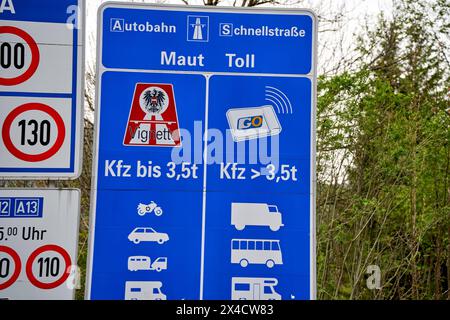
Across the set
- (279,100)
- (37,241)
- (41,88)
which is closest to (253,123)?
(279,100)

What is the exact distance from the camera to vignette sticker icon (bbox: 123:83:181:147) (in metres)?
4.33

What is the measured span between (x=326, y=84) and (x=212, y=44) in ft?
38.3

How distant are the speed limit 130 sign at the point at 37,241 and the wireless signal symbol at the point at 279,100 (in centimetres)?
115

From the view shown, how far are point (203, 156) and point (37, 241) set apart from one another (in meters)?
0.96

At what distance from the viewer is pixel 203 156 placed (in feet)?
14.1

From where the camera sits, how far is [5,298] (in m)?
4.10

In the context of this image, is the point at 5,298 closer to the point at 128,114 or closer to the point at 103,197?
the point at 103,197

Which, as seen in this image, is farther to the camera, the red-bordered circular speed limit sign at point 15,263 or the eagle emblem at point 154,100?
the eagle emblem at point 154,100

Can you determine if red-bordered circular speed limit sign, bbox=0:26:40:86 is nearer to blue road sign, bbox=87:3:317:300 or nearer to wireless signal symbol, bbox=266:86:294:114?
blue road sign, bbox=87:3:317:300

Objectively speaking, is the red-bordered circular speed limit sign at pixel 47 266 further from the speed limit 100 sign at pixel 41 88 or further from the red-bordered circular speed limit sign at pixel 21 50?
the red-bordered circular speed limit sign at pixel 21 50

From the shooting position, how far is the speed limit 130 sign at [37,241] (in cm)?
410

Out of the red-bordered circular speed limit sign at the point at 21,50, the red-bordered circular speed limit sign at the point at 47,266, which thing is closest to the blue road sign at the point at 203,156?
the red-bordered circular speed limit sign at the point at 47,266

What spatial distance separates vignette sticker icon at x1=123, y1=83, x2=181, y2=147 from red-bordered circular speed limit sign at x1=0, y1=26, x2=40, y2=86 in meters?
0.56

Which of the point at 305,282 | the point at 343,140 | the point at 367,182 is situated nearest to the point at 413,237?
the point at 367,182
